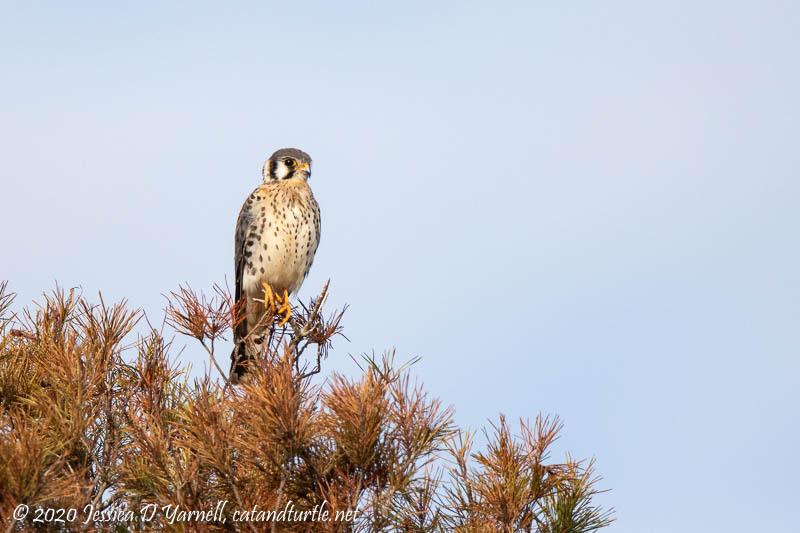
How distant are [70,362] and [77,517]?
514 mm

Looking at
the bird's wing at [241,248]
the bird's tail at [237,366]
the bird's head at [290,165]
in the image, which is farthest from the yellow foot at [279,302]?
the bird's head at [290,165]

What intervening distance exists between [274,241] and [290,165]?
59 cm

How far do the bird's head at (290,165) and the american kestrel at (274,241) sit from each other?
2cm

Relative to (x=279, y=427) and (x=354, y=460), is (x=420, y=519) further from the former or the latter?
(x=279, y=427)

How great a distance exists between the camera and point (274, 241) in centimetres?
532

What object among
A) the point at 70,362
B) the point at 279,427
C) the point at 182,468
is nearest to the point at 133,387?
the point at 70,362

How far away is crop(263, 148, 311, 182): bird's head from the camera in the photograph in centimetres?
562

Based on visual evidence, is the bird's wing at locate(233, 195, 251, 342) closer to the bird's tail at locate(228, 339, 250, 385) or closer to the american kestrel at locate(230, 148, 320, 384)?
the american kestrel at locate(230, 148, 320, 384)

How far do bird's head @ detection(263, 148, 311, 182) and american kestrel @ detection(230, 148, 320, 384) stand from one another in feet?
0.05

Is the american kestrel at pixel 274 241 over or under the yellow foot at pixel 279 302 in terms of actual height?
over

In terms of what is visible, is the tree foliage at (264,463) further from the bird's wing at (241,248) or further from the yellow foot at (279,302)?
the bird's wing at (241,248)

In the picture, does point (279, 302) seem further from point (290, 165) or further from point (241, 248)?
point (290, 165)

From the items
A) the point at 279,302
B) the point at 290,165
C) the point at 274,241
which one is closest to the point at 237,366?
the point at 279,302

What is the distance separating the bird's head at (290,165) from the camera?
5.62m
